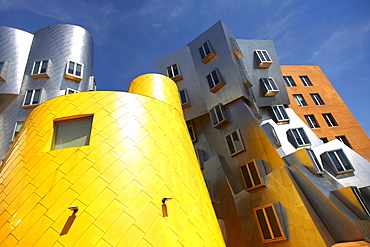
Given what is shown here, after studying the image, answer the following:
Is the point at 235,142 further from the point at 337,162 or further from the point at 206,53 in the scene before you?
the point at 206,53

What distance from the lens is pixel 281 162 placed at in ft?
45.4

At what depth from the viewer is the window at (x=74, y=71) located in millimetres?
19564

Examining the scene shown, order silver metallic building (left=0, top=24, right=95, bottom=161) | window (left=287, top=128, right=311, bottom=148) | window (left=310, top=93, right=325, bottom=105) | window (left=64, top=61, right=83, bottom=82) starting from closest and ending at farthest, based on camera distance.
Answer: window (left=287, top=128, right=311, bottom=148), silver metallic building (left=0, top=24, right=95, bottom=161), window (left=64, top=61, right=83, bottom=82), window (left=310, top=93, right=325, bottom=105)

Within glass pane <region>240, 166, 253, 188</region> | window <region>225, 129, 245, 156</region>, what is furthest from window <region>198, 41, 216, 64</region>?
glass pane <region>240, 166, 253, 188</region>

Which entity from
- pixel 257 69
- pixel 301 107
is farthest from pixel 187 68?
pixel 301 107

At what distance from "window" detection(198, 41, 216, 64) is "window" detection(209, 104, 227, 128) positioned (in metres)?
4.65

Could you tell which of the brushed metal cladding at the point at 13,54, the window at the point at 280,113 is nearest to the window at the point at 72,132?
the brushed metal cladding at the point at 13,54

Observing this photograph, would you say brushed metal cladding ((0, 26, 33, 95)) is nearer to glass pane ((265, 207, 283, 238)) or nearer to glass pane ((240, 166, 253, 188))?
glass pane ((240, 166, 253, 188))

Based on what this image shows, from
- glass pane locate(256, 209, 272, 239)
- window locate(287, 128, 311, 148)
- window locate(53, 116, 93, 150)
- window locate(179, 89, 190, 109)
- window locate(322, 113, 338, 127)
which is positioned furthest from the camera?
window locate(322, 113, 338, 127)

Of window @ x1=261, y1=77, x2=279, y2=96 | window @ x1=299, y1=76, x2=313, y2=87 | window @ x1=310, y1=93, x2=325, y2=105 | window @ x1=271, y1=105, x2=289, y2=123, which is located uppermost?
window @ x1=299, y1=76, x2=313, y2=87

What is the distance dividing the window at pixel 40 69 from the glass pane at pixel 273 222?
20.3m

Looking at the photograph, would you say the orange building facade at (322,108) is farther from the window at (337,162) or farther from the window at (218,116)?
the window at (218,116)

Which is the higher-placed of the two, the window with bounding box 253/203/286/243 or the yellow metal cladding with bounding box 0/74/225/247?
the yellow metal cladding with bounding box 0/74/225/247

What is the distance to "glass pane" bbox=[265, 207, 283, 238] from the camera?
36.6ft
